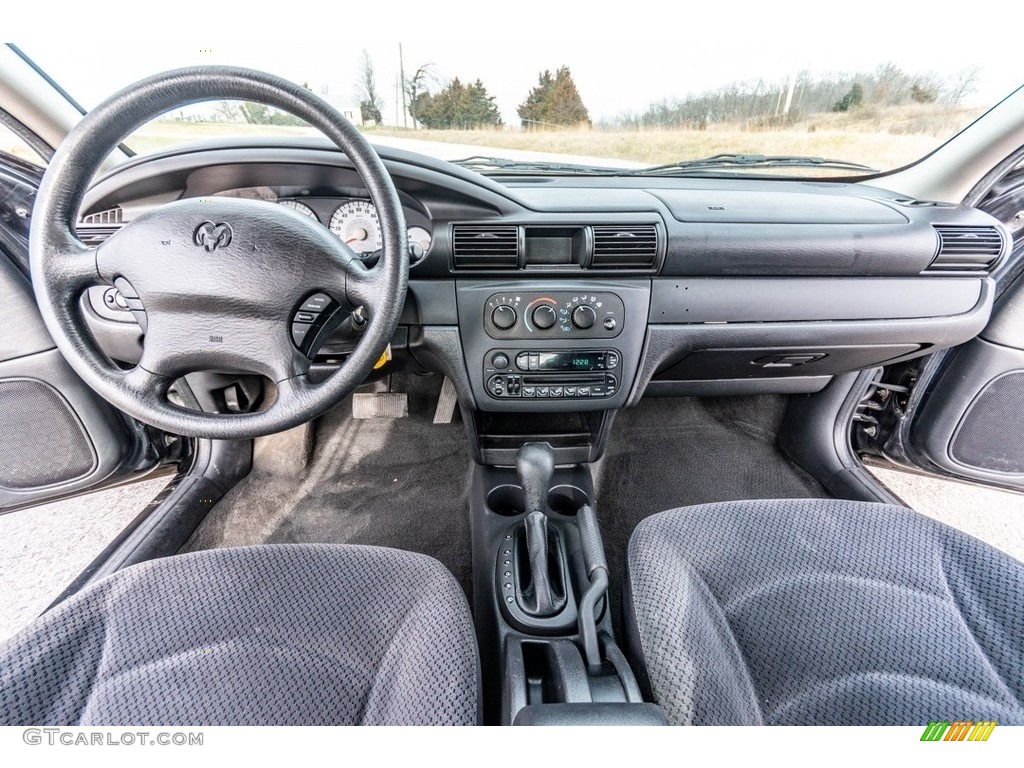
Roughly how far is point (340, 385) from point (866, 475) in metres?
1.95

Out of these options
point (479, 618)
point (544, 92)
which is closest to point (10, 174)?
point (544, 92)

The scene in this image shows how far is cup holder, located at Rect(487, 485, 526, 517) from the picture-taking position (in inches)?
62.4

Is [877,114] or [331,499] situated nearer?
[877,114]

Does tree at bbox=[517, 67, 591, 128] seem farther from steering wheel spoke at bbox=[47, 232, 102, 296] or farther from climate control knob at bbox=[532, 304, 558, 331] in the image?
steering wheel spoke at bbox=[47, 232, 102, 296]

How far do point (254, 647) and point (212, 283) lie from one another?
65cm

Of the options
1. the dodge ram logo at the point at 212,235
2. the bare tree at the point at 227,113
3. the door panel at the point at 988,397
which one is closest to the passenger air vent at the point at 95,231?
the bare tree at the point at 227,113

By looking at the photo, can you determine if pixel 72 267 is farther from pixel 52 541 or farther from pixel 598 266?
pixel 52 541

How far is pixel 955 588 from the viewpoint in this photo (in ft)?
3.30

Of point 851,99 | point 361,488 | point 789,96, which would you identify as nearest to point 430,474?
point 361,488

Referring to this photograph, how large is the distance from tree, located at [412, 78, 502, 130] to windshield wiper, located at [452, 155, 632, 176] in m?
0.10

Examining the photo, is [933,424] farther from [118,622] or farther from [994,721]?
[118,622]

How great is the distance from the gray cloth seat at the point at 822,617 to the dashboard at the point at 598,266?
18.7 inches

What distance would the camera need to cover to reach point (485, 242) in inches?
47.9
